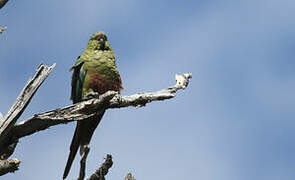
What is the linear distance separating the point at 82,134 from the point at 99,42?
1538 mm

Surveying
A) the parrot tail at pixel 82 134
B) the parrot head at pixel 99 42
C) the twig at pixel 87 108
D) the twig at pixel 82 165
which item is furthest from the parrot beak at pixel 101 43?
the twig at pixel 82 165

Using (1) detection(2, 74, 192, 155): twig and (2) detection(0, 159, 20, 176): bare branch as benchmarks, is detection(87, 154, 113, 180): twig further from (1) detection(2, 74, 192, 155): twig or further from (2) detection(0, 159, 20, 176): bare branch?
(2) detection(0, 159, 20, 176): bare branch

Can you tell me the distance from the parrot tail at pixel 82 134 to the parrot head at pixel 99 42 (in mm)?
1169

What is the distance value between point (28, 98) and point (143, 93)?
1511 mm

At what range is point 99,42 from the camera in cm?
664

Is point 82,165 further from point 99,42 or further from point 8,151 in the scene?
point 99,42

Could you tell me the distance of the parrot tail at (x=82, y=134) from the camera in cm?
585

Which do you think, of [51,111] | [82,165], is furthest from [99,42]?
[82,165]

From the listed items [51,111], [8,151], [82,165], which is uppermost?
[51,111]

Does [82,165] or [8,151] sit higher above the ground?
[8,151]

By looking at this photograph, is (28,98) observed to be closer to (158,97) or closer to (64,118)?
(64,118)

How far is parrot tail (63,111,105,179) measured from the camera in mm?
5848

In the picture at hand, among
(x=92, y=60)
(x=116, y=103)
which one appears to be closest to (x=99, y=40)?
(x=92, y=60)

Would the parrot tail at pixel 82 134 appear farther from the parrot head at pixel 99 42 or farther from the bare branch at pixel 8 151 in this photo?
the parrot head at pixel 99 42
